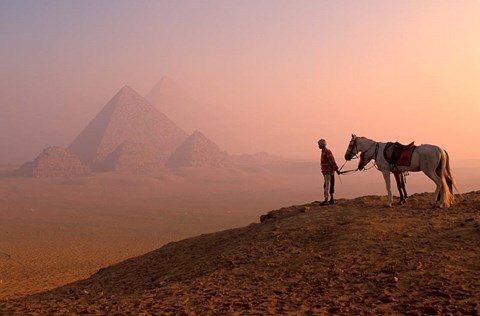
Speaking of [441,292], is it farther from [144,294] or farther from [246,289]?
[144,294]

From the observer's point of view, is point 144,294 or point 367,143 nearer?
point 144,294

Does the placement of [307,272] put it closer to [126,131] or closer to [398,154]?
[398,154]

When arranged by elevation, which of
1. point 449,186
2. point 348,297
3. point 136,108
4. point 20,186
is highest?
point 136,108

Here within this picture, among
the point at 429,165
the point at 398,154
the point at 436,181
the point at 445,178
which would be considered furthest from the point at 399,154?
the point at 445,178

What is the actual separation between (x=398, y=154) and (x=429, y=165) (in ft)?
2.51

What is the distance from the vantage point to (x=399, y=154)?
34.4 ft

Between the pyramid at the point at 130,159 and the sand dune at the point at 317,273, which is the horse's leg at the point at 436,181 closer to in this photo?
the sand dune at the point at 317,273

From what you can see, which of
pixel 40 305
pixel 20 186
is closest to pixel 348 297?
pixel 40 305

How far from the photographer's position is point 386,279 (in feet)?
19.9

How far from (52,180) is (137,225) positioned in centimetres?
6328

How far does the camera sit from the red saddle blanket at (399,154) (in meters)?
10.4

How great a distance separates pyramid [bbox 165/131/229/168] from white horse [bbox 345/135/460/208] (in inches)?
4582

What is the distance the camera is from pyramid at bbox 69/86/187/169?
131 m

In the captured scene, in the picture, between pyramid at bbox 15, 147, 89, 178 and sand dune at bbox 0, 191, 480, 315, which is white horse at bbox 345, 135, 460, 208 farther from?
pyramid at bbox 15, 147, 89, 178
